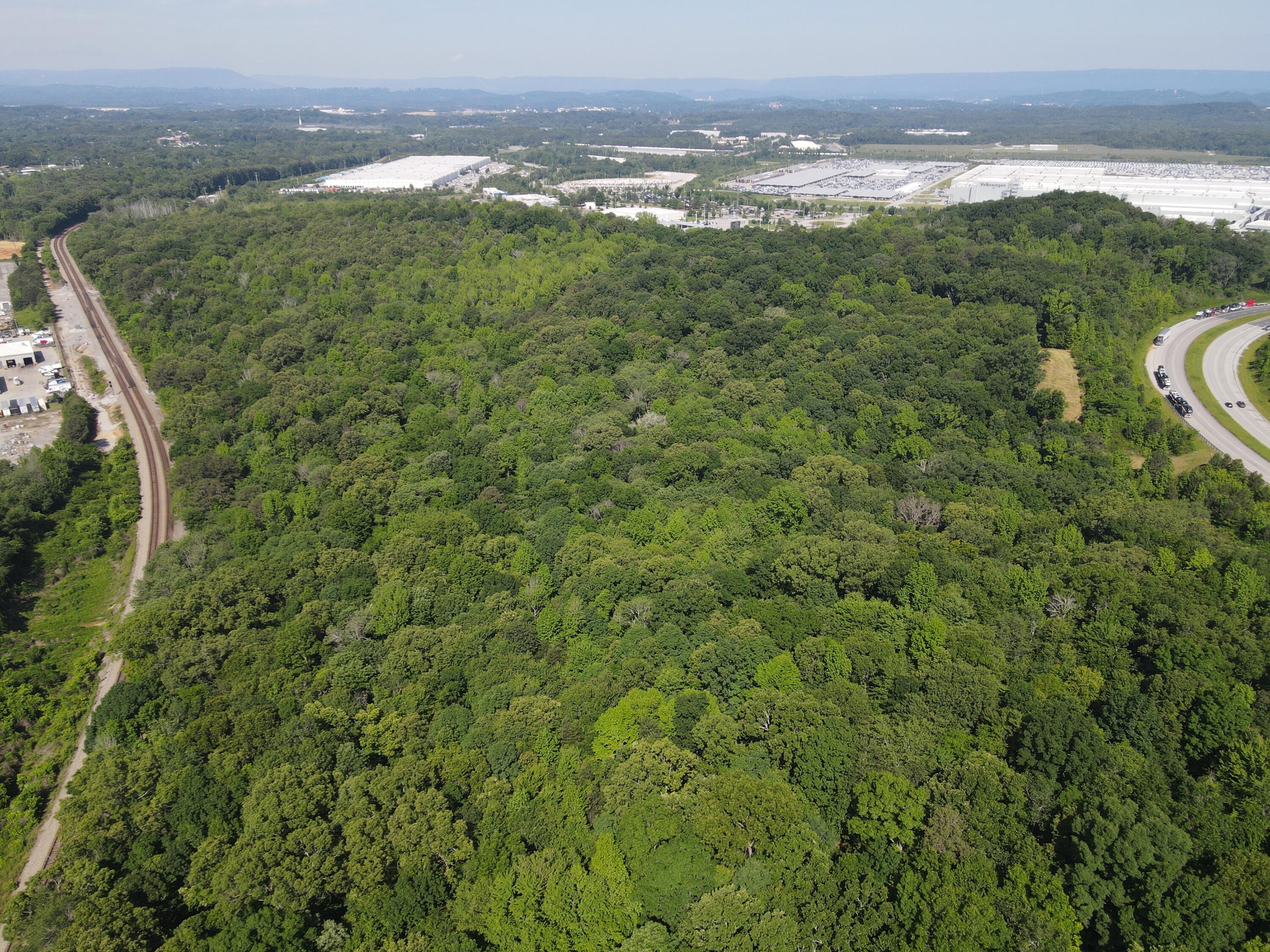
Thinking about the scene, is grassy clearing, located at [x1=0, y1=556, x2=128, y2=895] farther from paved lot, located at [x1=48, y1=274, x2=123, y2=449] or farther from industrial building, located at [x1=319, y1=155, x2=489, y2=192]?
industrial building, located at [x1=319, y1=155, x2=489, y2=192]

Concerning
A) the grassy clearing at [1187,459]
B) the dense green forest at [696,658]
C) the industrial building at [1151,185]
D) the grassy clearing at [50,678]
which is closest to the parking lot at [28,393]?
the dense green forest at [696,658]

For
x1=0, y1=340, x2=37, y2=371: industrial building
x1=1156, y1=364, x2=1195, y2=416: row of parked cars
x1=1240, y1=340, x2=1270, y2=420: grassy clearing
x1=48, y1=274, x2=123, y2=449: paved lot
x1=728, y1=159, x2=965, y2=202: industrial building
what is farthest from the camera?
x1=728, y1=159, x2=965, y2=202: industrial building

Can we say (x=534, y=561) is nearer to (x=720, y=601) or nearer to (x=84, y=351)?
(x=720, y=601)

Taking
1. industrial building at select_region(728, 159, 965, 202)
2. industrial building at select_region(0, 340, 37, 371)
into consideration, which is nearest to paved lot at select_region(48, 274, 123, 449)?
industrial building at select_region(0, 340, 37, 371)

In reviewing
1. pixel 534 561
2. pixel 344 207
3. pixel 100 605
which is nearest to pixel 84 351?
pixel 344 207

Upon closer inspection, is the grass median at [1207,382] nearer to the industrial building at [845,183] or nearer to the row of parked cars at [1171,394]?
the row of parked cars at [1171,394]

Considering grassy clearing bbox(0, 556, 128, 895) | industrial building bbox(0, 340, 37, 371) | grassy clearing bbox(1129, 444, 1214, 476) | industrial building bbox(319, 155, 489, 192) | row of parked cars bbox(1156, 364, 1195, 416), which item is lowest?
grassy clearing bbox(0, 556, 128, 895)

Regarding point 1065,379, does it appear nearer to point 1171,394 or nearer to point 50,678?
point 1171,394
